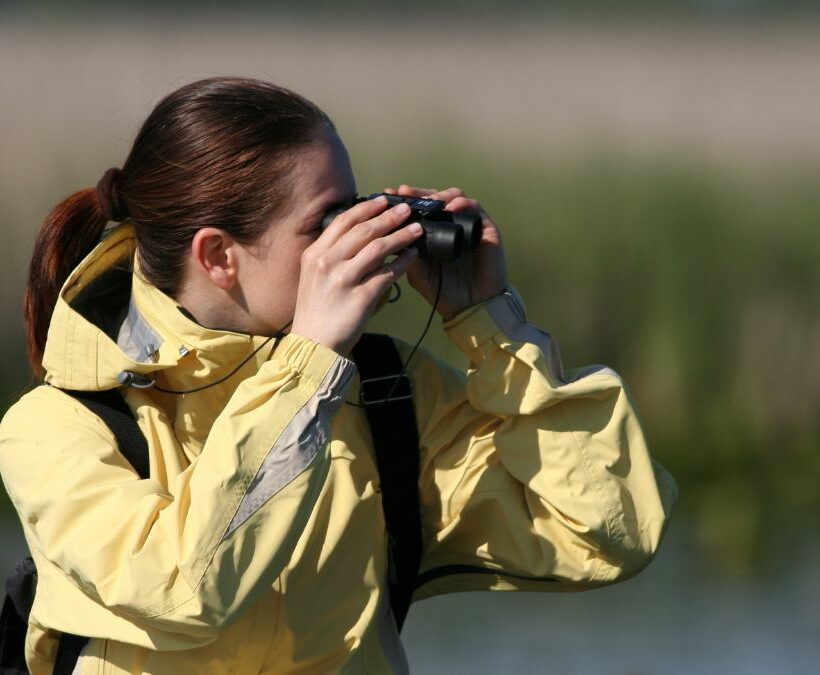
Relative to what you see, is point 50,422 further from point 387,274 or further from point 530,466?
point 530,466

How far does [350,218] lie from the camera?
1696 millimetres

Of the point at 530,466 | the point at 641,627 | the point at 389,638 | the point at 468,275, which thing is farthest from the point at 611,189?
the point at 389,638

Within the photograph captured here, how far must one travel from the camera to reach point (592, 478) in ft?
6.12

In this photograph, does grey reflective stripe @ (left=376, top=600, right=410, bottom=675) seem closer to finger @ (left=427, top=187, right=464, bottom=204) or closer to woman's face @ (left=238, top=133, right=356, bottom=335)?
woman's face @ (left=238, top=133, right=356, bottom=335)

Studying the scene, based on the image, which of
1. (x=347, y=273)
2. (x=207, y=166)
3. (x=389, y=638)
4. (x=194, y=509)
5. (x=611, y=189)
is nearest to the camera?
(x=194, y=509)

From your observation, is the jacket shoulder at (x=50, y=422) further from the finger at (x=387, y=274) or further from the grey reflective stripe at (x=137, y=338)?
the finger at (x=387, y=274)

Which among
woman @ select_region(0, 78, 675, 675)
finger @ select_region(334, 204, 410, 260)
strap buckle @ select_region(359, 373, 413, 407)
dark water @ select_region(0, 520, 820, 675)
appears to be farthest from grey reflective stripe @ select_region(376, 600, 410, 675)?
dark water @ select_region(0, 520, 820, 675)

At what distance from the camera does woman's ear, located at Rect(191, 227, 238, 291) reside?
1.76 m

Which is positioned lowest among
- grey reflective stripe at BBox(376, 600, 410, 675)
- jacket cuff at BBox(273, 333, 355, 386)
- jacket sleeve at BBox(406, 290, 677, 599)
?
grey reflective stripe at BBox(376, 600, 410, 675)

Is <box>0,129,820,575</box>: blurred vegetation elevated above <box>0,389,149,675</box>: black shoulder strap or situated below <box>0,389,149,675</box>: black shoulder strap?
below

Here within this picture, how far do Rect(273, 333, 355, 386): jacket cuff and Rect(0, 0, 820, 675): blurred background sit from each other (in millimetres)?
2537

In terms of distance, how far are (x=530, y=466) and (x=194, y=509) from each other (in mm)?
571

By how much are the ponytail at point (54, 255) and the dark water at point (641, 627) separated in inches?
90.4

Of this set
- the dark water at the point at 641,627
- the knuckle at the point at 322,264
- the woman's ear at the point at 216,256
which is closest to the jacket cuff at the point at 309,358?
the knuckle at the point at 322,264
